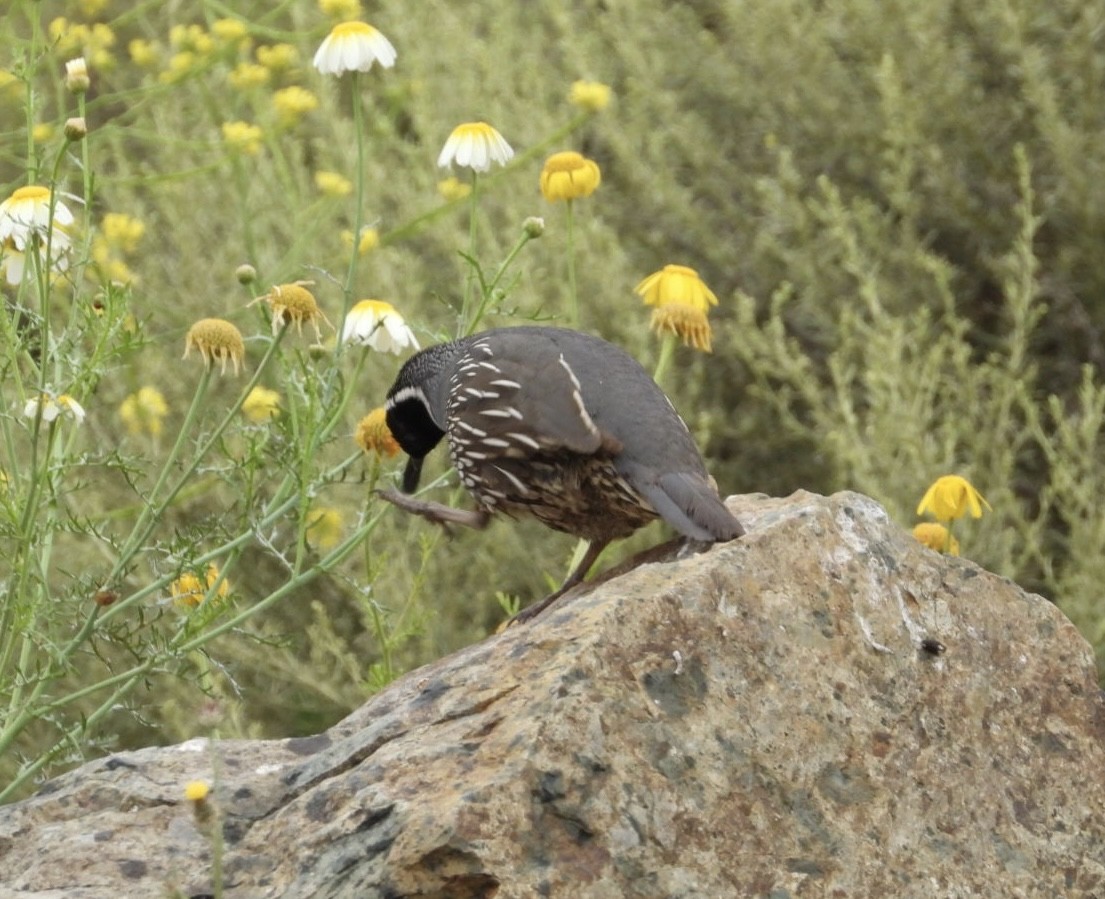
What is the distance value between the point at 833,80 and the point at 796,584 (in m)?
3.74

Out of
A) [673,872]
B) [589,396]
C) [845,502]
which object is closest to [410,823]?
[673,872]

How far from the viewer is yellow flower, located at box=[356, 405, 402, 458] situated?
4.02 meters

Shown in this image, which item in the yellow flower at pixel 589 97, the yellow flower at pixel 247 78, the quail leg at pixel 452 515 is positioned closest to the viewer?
the quail leg at pixel 452 515

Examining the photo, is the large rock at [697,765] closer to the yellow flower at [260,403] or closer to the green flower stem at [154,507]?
the green flower stem at [154,507]

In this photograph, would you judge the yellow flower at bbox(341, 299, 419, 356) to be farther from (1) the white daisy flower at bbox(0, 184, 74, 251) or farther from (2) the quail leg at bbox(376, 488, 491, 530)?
(1) the white daisy flower at bbox(0, 184, 74, 251)

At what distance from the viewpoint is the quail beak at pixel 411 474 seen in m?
4.49

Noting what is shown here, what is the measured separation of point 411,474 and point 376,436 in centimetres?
54

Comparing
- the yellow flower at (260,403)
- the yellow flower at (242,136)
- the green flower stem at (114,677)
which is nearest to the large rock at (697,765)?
the green flower stem at (114,677)

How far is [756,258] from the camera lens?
253 inches

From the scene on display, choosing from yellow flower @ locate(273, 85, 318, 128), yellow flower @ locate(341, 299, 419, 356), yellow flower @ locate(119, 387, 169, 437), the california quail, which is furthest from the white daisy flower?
yellow flower @ locate(273, 85, 318, 128)

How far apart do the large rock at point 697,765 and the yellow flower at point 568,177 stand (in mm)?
1434

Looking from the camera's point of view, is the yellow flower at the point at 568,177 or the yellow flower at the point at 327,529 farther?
the yellow flower at the point at 327,529

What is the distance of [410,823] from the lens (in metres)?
2.49

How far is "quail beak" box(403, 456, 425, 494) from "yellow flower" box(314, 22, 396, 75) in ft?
3.07
